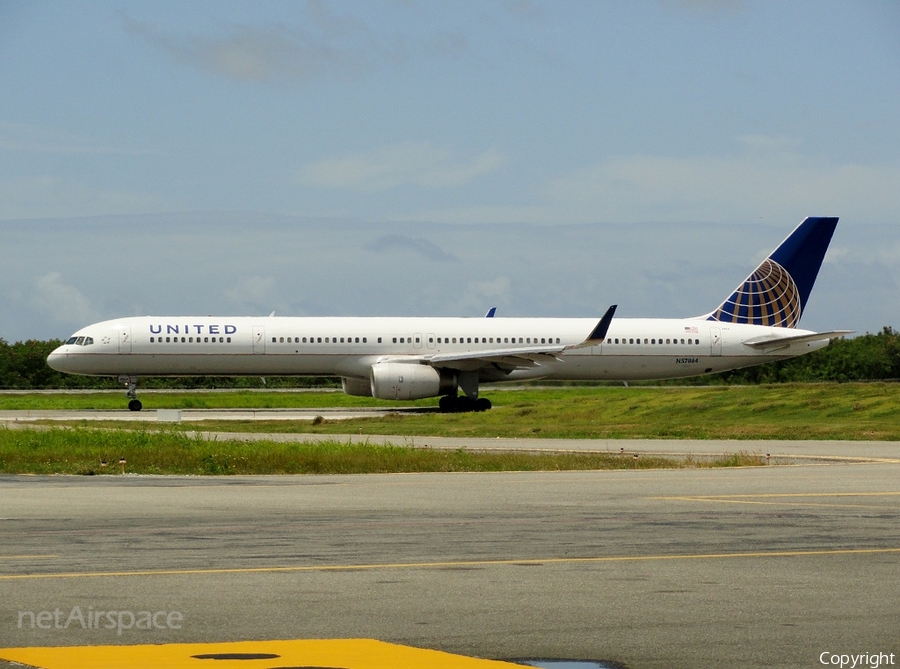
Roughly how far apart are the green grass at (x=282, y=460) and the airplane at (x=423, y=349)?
2027cm

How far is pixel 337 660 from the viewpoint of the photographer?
7.98 meters

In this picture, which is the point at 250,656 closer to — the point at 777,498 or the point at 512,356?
the point at 777,498

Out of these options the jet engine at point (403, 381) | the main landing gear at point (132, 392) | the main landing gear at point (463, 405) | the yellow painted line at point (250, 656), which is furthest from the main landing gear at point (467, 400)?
the yellow painted line at point (250, 656)

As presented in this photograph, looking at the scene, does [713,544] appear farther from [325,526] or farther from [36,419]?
[36,419]

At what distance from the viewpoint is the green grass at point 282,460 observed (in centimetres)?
2548

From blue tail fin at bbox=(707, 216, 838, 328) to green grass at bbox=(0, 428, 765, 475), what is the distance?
3065cm

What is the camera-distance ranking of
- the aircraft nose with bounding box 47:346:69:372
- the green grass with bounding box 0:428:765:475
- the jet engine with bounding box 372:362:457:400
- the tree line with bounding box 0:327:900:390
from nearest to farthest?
1. the green grass with bounding box 0:428:765:475
2. the jet engine with bounding box 372:362:457:400
3. the aircraft nose with bounding box 47:346:69:372
4. the tree line with bounding box 0:327:900:390

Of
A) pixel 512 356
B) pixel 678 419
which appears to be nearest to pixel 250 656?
pixel 678 419

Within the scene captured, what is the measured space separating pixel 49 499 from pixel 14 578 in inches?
305

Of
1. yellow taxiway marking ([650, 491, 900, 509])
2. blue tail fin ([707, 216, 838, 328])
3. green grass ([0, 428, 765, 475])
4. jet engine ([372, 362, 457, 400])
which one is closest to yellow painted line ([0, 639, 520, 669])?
yellow taxiway marking ([650, 491, 900, 509])

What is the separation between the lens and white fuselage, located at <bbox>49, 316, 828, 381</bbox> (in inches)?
1992

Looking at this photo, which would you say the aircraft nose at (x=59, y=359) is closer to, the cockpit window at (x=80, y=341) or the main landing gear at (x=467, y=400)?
the cockpit window at (x=80, y=341)

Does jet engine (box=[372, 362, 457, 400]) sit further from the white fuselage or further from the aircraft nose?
the aircraft nose

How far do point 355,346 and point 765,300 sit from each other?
18.5 m
